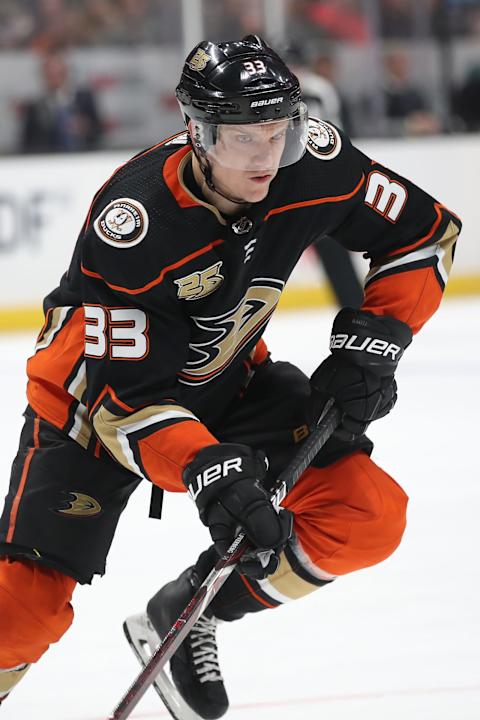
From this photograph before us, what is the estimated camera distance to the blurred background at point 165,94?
6344 millimetres

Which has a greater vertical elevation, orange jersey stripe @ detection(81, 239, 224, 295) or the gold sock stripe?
orange jersey stripe @ detection(81, 239, 224, 295)

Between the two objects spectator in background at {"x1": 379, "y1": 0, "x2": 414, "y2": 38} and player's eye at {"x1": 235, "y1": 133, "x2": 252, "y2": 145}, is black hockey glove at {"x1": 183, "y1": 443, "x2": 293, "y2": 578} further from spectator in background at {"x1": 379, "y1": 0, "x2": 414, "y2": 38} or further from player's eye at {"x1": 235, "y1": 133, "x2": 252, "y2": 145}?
spectator in background at {"x1": 379, "y1": 0, "x2": 414, "y2": 38}

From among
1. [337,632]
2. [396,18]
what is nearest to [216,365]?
[337,632]

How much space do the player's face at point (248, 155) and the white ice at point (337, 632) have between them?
923 millimetres

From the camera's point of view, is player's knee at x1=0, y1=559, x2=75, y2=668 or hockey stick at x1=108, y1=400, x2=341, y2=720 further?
player's knee at x1=0, y1=559, x2=75, y2=668

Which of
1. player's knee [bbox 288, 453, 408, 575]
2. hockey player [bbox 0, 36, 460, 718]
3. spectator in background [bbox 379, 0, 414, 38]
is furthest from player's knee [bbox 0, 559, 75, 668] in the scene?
spectator in background [bbox 379, 0, 414, 38]

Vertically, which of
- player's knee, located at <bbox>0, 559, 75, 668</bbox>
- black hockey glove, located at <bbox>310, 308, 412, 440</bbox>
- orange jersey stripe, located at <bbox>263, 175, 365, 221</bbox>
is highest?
orange jersey stripe, located at <bbox>263, 175, 365, 221</bbox>

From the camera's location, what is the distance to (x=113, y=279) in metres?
1.87

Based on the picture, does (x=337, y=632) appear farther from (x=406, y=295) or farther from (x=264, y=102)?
(x=264, y=102)

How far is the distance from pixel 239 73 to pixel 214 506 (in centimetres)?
61

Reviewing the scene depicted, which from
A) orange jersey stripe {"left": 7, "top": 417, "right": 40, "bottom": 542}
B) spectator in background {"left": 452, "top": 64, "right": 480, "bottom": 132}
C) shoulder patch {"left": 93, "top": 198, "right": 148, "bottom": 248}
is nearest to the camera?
shoulder patch {"left": 93, "top": 198, "right": 148, "bottom": 248}

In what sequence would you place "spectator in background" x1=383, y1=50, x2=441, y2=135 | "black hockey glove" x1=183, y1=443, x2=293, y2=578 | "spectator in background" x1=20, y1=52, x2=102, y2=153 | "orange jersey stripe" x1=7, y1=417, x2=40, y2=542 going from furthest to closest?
1. "spectator in background" x1=383, y1=50, x2=441, y2=135
2. "spectator in background" x1=20, y1=52, x2=102, y2=153
3. "orange jersey stripe" x1=7, y1=417, x2=40, y2=542
4. "black hockey glove" x1=183, y1=443, x2=293, y2=578

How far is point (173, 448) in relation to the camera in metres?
1.85

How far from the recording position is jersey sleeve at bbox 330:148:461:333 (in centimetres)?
217
